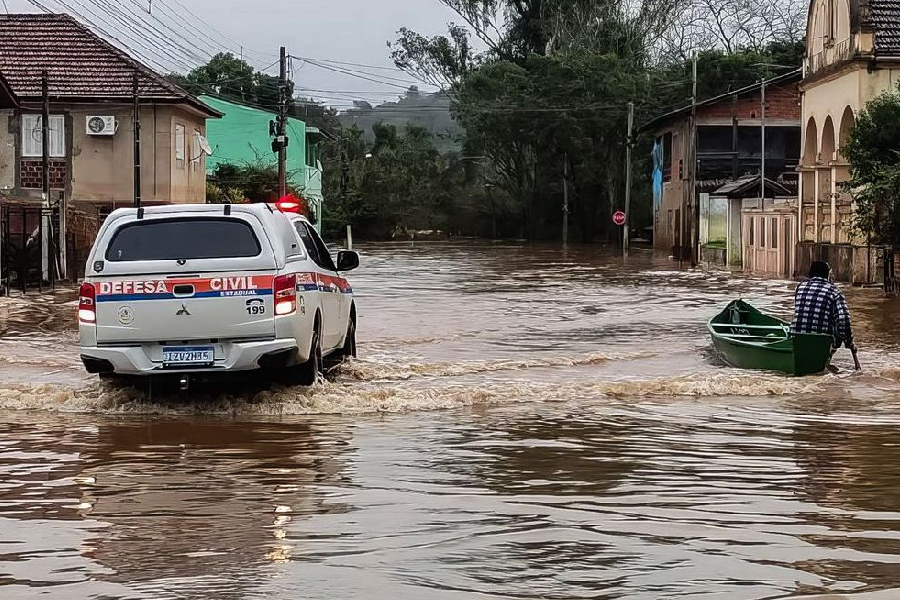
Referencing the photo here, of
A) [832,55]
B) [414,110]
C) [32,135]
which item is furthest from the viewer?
[414,110]

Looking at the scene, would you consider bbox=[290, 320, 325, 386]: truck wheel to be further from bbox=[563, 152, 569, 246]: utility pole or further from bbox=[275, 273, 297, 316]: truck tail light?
bbox=[563, 152, 569, 246]: utility pole

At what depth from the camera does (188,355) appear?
492 inches

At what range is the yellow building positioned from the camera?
35.2m

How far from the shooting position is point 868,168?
3195 centimetres

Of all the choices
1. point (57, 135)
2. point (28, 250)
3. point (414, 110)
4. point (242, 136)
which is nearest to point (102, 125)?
point (57, 135)

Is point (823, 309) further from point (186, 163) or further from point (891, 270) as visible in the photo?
point (186, 163)

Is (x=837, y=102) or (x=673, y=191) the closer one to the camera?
(x=837, y=102)

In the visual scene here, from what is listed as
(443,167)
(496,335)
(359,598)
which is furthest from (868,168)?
(443,167)

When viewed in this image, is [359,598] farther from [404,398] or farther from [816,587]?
[404,398]

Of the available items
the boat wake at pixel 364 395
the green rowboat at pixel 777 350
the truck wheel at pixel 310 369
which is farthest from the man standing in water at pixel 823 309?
the truck wheel at pixel 310 369

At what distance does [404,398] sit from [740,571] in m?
7.56

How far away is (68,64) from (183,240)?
3426 cm

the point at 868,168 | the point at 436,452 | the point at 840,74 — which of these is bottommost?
the point at 436,452

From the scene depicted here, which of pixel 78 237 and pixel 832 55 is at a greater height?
pixel 832 55
